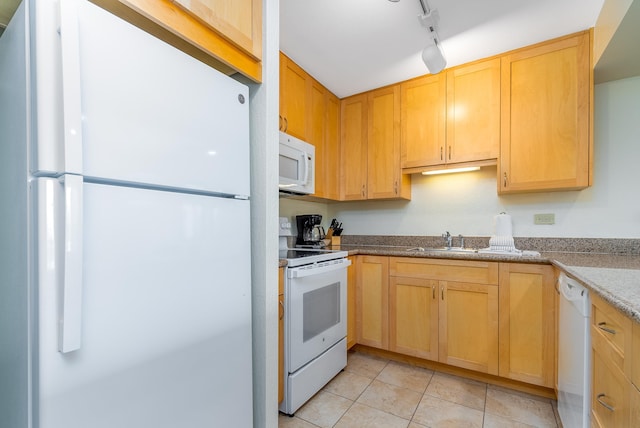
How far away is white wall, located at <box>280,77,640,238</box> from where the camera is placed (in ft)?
6.55

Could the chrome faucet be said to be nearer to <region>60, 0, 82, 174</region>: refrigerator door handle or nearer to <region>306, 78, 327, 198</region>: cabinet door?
<region>306, 78, 327, 198</region>: cabinet door

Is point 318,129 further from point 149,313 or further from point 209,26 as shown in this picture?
point 149,313

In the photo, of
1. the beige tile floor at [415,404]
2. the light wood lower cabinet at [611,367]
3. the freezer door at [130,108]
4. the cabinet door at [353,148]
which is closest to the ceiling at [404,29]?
the cabinet door at [353,148]

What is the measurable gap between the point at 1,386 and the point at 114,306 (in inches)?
15.9

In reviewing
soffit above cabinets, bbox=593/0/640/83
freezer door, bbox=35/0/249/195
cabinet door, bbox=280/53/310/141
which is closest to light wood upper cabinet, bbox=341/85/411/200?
cabinet door, bbox=280/53/310/141

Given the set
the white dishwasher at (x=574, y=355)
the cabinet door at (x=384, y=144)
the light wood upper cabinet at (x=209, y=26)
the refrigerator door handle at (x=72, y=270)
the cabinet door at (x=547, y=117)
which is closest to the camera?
the refrigerator door handle at (x=72, y=270)

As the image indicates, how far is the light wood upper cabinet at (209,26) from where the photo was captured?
2.81 ft

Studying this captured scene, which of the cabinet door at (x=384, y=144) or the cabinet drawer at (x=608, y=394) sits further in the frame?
the cabinet door at (x=384, y=144)

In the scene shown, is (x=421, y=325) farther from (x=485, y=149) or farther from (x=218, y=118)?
(x=218, y=118)

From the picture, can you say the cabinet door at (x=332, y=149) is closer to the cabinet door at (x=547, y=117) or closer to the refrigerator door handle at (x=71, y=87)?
the cabinet door at (x=547, y=117)

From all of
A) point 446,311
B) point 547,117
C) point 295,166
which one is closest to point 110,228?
point 295,166

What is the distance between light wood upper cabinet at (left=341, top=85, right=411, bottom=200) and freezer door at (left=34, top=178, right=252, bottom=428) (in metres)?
1.83

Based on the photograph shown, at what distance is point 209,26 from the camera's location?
967 millimetres

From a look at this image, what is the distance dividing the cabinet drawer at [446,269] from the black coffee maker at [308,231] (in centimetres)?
71
